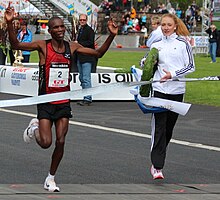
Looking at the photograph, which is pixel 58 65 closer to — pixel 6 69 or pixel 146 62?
pixel 146 62

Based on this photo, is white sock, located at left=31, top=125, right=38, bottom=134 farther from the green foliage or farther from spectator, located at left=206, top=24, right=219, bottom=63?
spectator, located at left=206, top=24, right=219, bottom=63

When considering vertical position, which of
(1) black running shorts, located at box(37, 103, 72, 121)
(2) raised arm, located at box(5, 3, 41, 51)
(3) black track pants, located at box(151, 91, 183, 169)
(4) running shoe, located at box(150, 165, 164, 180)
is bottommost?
(4) running shoe, located at box(150, 165, 164, 180)

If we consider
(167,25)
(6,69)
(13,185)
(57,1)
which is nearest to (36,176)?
(13,185)

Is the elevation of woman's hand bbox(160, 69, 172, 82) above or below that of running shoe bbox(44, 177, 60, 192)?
above

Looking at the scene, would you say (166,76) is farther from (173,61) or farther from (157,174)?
(157,174)

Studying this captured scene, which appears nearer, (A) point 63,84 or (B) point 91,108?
(A) point 63,84

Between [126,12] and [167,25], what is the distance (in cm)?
5043

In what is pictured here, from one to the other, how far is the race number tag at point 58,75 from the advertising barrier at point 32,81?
968cm

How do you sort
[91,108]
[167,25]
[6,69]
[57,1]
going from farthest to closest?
[57,1]
[6,69]
[91,108]
[167,25]

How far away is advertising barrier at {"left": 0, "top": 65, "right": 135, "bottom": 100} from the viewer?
60.5 feet

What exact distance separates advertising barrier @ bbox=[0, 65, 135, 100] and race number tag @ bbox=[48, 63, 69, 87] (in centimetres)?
968

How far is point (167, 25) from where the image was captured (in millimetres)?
9156

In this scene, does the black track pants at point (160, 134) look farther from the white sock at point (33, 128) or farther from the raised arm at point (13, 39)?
the raised arm at point (13, 39)

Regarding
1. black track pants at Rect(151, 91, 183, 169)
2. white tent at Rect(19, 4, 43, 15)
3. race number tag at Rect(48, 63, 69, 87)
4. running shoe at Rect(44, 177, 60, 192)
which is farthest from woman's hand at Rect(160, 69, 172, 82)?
white tent at Rect(19, 4, 43, 15)
